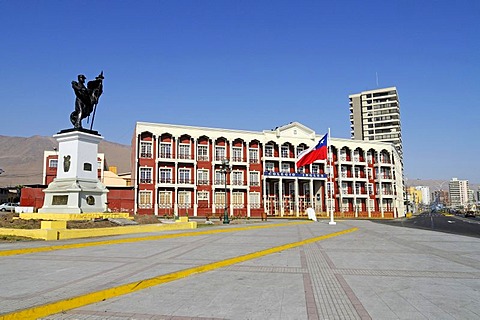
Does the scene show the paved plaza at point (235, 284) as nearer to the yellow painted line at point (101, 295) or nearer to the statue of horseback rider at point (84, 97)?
the yellow painted line at point (101, 295)

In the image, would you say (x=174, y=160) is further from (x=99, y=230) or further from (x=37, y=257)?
(x=37, y=257)

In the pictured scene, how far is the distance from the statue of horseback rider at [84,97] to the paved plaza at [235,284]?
453 inches

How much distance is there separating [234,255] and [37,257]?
574cm

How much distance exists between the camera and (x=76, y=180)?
1945 centimetres

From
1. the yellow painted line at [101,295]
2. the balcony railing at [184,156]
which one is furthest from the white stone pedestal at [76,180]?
the balcony railing at [184,156]

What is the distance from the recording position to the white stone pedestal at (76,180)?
752 inches

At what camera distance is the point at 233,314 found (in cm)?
524

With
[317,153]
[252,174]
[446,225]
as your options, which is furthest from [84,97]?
[252,174]

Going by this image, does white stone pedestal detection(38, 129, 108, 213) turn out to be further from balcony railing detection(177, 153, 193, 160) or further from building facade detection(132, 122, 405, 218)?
balcony railing detection(177, 153, 193, 160)

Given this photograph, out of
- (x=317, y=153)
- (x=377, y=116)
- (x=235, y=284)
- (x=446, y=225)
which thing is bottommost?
(x=446, y=225)

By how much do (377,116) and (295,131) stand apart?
223 feet

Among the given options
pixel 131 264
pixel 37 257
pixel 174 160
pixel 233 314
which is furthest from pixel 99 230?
pixel 174 160

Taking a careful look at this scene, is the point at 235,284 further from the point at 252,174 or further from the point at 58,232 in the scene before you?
the point at 252,174

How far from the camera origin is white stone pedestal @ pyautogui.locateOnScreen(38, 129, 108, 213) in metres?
19.1
